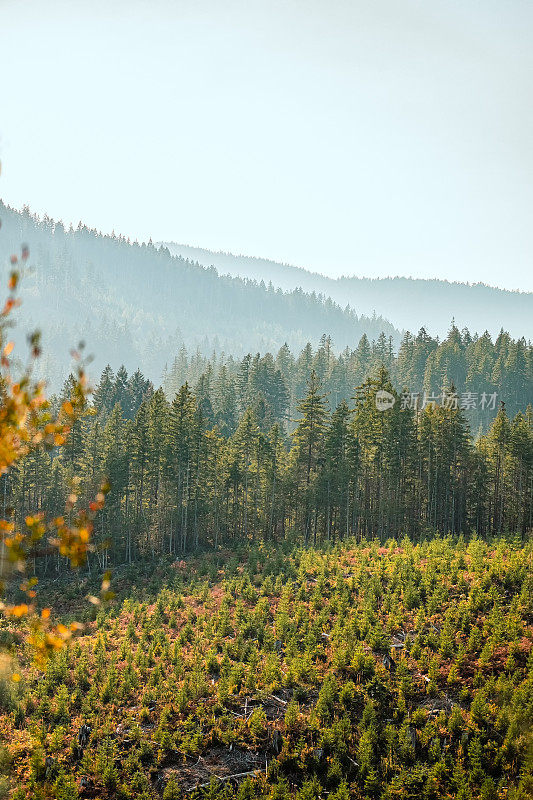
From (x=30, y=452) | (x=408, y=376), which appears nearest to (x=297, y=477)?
(x=30, y=452)

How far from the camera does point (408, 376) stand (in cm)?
10044

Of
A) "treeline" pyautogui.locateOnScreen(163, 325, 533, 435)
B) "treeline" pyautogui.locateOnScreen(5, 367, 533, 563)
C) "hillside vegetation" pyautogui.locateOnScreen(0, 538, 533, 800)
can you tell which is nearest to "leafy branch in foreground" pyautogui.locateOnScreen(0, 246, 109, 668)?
"hillside vegetation" pyautogui.locateOnScreen(0, 538, 533, 800)

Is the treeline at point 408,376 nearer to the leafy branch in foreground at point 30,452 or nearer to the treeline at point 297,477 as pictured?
the treeline at point 297,477

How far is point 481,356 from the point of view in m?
97.1

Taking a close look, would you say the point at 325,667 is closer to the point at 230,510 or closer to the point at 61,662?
the point at 61,662

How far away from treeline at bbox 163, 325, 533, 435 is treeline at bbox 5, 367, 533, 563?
24.2m

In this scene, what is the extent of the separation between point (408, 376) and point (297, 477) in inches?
2369

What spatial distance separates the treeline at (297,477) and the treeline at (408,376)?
2422 cm

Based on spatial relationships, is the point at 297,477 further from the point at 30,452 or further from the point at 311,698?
the point at 30,452

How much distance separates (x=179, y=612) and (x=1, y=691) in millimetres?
8157

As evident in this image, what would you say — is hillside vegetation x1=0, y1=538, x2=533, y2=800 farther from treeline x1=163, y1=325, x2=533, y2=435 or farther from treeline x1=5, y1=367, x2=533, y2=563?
treeline x1=163, y1=325, x2=533, y2=435

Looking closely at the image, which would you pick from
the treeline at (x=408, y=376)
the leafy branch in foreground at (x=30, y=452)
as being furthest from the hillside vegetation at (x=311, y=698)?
the treeline at (x=408, y=376)

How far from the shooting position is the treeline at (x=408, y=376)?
8225 cm

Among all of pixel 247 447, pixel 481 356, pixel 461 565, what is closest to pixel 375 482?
pixel 247 447
